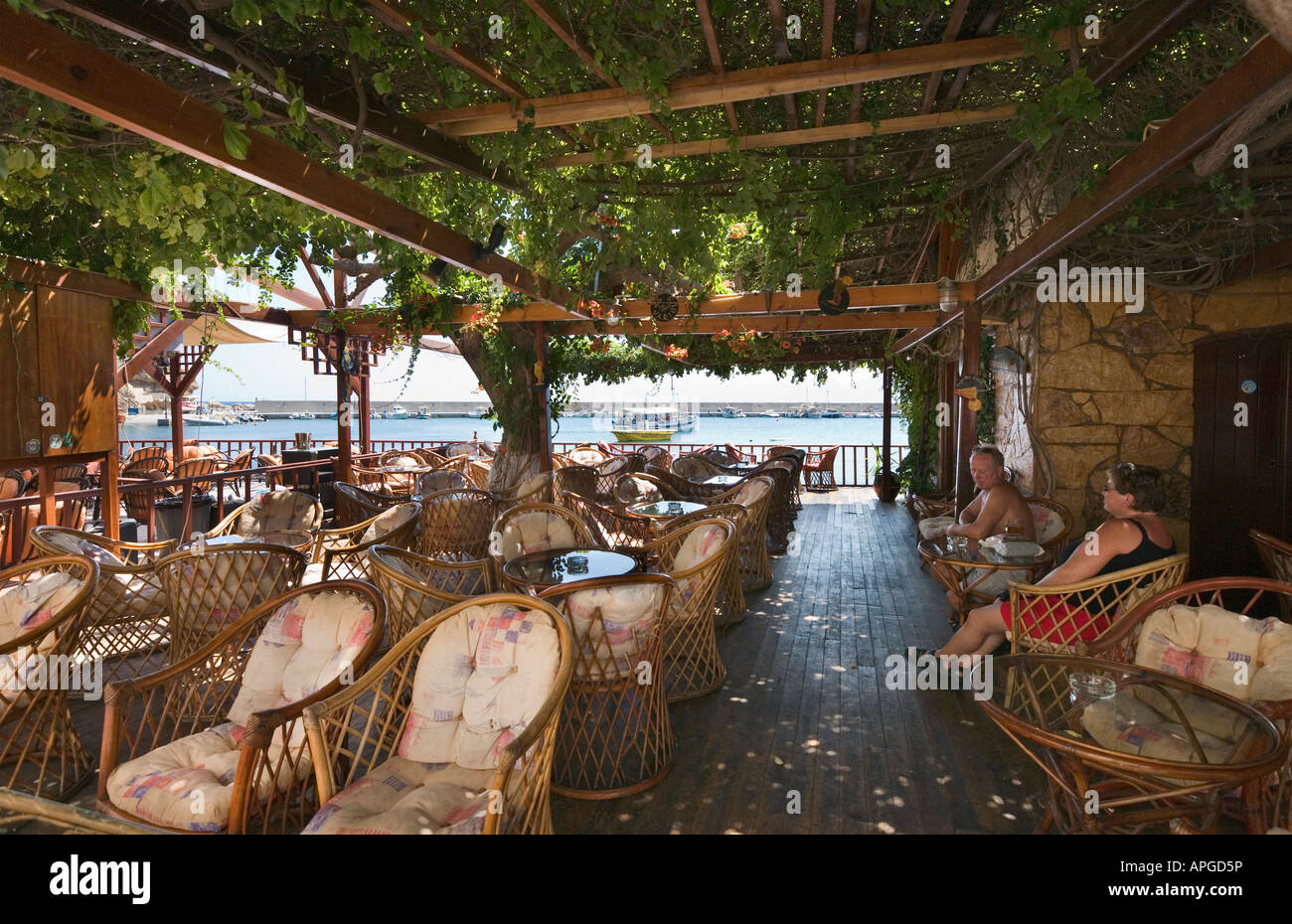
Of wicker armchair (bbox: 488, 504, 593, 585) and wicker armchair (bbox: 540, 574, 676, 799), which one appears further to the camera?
wicker armchair (bbox: 488, 504, 593, 585)

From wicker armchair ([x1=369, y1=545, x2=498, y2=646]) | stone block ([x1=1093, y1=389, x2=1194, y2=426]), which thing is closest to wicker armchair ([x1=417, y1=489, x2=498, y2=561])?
wicker armchair ([x1=369, y1=545, x2=498, y2=646])

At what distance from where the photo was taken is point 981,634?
3.72 metres

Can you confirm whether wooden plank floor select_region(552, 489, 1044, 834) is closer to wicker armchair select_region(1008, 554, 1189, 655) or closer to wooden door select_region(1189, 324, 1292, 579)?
wicker armchair select_region(1008, 554, 1189, 655)

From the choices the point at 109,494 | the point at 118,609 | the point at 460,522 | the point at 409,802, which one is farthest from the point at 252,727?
the point at 109,494

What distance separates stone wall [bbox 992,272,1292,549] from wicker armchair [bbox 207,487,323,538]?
5.75 metres

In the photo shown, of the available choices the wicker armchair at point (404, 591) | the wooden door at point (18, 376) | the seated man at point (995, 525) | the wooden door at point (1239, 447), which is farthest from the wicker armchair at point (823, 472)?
the wooden door at point (18, 376)

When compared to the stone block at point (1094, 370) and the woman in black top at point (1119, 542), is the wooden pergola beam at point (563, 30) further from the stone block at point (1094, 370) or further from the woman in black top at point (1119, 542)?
the stone block at point (1094, 370)

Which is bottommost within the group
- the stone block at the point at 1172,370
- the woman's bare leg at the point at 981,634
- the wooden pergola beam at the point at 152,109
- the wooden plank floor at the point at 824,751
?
the wooden plank floor at the point at 824,751

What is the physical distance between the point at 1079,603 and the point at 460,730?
274 centimetres

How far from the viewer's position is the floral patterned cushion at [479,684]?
7.27ft

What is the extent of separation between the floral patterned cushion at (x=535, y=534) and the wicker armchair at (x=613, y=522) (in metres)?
0.81

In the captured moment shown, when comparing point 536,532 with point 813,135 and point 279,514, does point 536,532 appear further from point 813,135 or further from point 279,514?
point 813,135

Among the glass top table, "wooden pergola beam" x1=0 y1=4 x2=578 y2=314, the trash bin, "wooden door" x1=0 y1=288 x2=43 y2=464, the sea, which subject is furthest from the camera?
the sea

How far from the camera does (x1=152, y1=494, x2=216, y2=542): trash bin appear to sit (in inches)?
316
